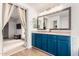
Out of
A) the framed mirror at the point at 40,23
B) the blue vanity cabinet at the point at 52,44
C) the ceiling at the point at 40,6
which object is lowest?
the blue vanity cabinet at the point at 52,44

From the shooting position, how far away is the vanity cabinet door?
2.27m

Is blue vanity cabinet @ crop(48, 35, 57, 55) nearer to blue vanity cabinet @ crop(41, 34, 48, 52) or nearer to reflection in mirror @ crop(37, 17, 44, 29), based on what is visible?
→ blue vanity cabinet @ crop(41, 34, 48, 52)

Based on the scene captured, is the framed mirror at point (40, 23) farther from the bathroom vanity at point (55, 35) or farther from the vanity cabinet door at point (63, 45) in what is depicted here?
the vanity cabinet door at point (63, 45)

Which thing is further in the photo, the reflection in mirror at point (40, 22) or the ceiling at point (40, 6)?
the reflection in mirror at point (40, 22)

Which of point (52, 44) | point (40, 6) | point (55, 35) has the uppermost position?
point (40, 6)

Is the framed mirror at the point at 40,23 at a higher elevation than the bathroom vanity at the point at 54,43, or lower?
higher

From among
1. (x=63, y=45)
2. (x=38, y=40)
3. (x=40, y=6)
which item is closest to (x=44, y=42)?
(x=38, y=40)

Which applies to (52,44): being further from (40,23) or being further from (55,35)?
(40,23)

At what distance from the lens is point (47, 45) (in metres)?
3.09

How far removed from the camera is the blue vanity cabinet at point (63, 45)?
7.45ft

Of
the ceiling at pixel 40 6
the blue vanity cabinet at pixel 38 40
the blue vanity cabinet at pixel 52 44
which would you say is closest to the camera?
the blue vanity cabinet at pixel 52 44

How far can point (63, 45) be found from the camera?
7.95 ft

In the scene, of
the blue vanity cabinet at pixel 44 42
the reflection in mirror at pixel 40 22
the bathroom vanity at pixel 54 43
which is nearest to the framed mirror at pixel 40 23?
the reflection in mirror at pixel 40 22

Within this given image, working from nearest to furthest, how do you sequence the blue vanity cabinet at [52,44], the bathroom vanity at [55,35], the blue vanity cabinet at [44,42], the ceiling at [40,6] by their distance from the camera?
the bathroom vanity at [55,35] → the blue vanity cabinet at [52,44] → the blue vanity cabinet at [44,42] → the ceiling at [40,6]
